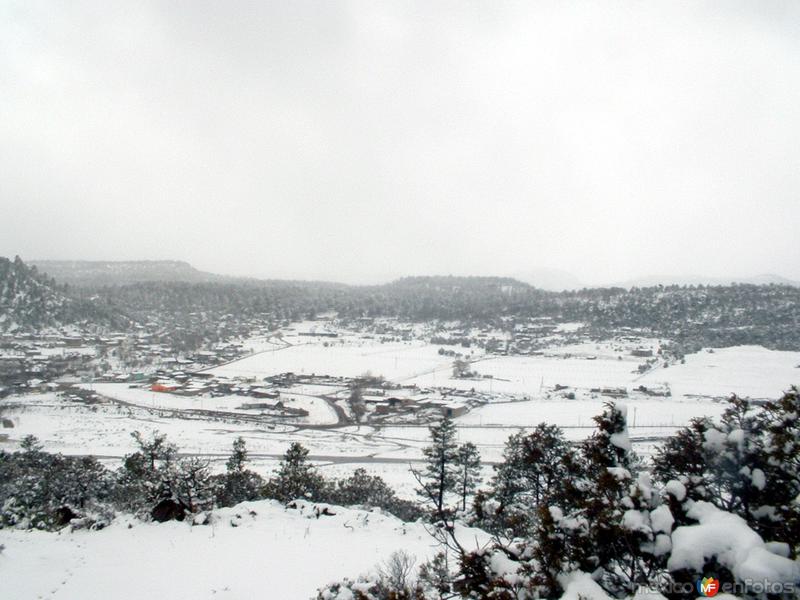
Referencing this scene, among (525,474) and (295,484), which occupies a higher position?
(525,474)

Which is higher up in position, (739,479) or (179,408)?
(739,479)

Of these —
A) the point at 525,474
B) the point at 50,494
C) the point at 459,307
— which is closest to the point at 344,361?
the point at 50,494

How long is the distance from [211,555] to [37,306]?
319 ft

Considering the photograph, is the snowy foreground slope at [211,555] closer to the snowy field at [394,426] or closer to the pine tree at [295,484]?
the pine tree at [295,484]

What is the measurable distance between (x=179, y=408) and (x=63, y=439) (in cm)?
1003

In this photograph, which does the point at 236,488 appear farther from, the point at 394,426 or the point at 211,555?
the point at 394,426

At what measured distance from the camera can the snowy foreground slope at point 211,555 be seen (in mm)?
6969

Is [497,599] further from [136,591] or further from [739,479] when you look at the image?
[136,591]

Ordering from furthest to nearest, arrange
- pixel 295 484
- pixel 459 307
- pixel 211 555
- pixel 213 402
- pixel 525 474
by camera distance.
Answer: pixel 459 307
pixel 213 402
pixel 295 484
pixel 525 474
pixel 211 555

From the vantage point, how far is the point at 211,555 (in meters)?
8.29

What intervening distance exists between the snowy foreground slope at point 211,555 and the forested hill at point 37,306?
294ft

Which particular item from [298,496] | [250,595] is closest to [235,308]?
[298,496]

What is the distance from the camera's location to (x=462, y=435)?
32.7 meters

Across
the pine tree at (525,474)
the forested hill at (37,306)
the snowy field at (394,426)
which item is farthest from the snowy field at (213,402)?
the forested hill at (37,306)
